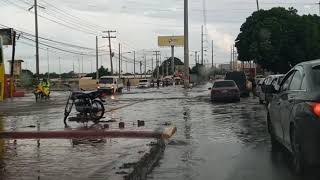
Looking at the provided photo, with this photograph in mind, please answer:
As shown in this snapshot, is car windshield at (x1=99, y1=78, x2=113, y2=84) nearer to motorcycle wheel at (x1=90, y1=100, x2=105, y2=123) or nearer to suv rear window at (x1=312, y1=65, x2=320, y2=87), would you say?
motorcycle wheel at (x1=90, y1=100, x2=105, y2=123)

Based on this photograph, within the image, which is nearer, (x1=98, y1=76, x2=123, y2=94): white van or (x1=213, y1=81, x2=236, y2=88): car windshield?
(x1=213, y1=81, x2=236, y2=88): car windshield

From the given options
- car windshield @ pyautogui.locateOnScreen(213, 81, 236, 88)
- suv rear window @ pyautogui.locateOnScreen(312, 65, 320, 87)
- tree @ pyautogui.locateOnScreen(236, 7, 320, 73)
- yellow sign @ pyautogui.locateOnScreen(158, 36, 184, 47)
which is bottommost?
car windshield @ pyautogui.locateOnScreen(213, 81, 236, 88)

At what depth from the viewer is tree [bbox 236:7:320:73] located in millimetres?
58625

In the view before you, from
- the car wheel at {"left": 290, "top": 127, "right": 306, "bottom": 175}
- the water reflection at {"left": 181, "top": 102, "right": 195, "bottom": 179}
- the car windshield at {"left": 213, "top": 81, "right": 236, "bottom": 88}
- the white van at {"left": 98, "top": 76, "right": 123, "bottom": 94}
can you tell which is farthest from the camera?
the white van at {"left": 98, "top": 76, "right": 123, "bottom": 94}

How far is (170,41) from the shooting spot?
488 feet

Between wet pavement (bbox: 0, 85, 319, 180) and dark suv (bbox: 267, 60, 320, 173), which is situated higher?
dark suv (bbox: 267, 60, 320, 173)

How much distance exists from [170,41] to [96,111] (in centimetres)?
12874

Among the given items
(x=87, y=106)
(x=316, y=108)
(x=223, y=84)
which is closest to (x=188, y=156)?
(x=316, y=108)

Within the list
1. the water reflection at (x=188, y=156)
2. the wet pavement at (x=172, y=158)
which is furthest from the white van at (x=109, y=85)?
the wet pavement at (x=172, y=158)

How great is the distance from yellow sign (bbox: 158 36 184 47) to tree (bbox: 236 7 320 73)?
79.5 meters

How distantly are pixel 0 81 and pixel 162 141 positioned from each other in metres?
8.51

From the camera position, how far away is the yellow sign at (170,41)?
485 feet

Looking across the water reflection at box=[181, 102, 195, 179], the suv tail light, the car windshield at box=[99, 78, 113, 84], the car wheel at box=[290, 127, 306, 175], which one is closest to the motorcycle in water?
the water reflection at box=[181, 102, 195, 179]

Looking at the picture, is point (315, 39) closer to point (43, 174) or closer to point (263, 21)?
point (263, 21)
